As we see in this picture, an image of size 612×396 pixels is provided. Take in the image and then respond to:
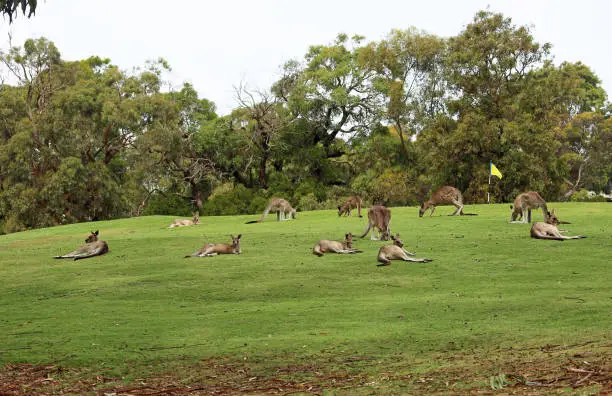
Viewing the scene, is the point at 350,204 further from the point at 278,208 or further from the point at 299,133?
the point at 299,133

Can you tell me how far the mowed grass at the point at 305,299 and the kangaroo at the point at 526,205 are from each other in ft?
1.83

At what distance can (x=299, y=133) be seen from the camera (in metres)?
54.8

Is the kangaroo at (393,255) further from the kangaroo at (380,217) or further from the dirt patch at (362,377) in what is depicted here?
the dirt patch at (362,377)

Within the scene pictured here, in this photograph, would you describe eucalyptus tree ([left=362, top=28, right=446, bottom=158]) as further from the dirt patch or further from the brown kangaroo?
the dirt patch

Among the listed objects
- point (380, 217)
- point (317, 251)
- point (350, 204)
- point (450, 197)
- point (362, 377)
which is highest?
point (450, 197)

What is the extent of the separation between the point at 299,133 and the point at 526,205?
3335 cm

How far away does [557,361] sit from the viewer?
7.29 m

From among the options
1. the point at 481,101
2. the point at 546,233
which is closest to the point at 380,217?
the point at 546,233

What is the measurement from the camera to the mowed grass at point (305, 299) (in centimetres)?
970

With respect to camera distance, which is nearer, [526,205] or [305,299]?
[305,299]

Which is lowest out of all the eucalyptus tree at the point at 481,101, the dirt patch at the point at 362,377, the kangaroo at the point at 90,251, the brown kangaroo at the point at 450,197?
the dirt patch at the point at 362,377

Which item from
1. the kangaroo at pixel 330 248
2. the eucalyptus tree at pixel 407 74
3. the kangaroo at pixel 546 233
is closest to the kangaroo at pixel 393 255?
the kangaroo at pixel 330 248

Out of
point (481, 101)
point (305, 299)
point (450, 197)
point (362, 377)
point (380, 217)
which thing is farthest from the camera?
point (481, 101)

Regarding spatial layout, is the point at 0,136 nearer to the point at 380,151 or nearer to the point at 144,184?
the point at 144,184
